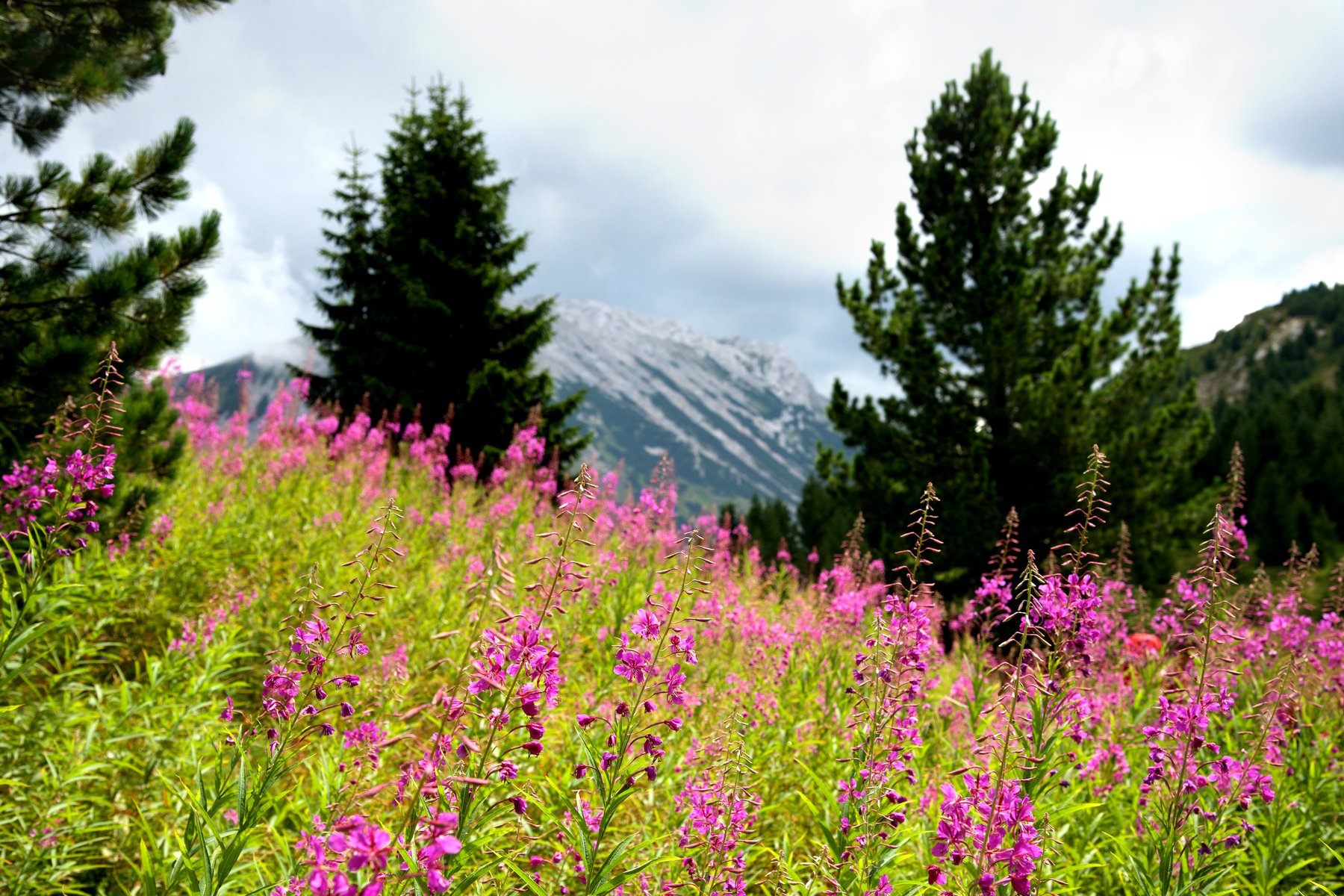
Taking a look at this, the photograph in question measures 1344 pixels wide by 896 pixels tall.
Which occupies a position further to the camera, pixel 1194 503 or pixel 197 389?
pixel 1194 503

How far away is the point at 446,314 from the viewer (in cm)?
1961

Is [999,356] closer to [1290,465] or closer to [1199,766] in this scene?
[1199,766]

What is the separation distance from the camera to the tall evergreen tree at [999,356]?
17.4 meters

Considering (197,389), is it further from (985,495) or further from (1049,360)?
(1049,360)

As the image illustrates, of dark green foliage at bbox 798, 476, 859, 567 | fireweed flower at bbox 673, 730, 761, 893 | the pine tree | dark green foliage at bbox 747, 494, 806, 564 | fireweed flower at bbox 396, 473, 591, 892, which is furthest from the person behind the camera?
dark green foliage at bbox 747, 494, 806, 564

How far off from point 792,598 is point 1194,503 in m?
16.2


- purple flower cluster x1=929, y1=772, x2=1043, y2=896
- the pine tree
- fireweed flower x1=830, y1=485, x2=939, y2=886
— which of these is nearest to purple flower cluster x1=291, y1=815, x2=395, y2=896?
purple flower cluster x1=929, y1=772, x2=1043, y2=896

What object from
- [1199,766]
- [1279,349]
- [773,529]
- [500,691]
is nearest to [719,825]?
[500,691]

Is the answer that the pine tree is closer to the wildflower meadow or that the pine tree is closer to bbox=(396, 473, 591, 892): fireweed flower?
the wildflower meadow

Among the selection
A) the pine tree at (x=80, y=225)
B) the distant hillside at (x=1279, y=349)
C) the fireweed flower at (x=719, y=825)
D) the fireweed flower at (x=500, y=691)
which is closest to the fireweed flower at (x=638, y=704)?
the fireweed flower at (x=500, y=691)

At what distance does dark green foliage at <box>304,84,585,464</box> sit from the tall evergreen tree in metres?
9.55

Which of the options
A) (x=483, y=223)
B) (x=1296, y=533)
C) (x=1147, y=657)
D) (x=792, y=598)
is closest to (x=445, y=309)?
(x=483, y=223)

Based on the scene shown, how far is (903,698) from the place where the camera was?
4.06 metres

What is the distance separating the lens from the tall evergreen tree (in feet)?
57.2
